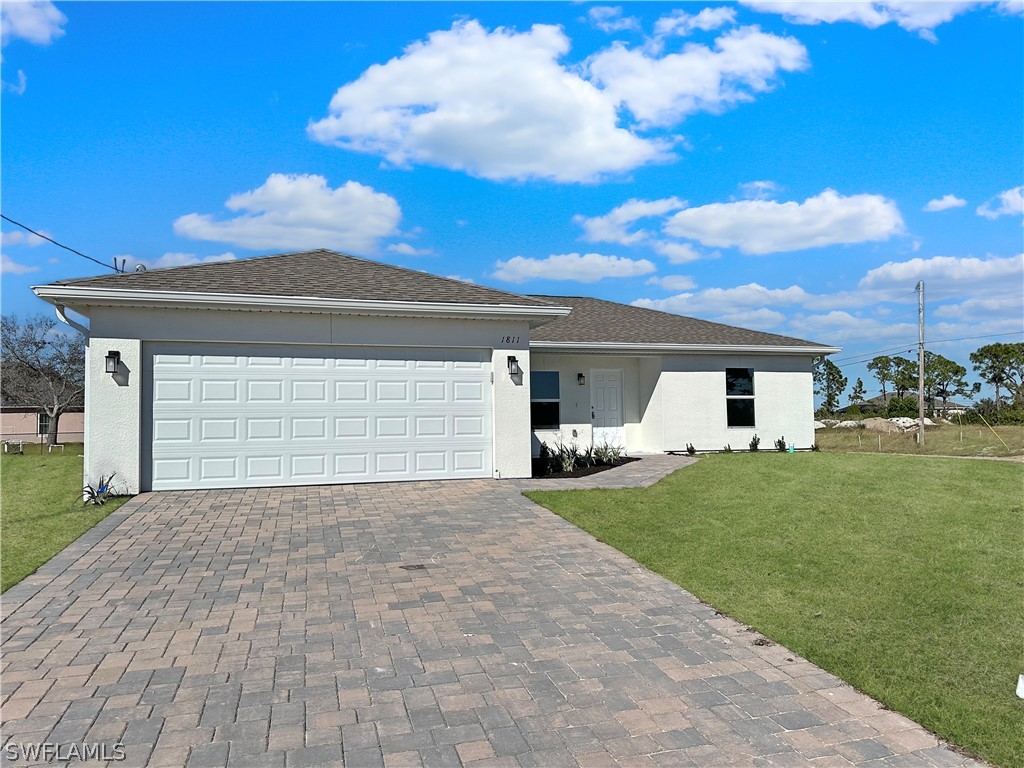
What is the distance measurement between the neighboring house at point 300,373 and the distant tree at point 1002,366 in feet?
128

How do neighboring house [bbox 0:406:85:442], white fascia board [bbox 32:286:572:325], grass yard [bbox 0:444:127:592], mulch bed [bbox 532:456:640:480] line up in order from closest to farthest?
grass yard [bbox 0:444:127:592], white fascia board [bbox 32:286:572:325], mulch bed [bbox 532:456:640:480], neighboring house [bbox 0:406:85:442]

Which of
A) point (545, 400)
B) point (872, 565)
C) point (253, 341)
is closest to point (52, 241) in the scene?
point (253, 341)

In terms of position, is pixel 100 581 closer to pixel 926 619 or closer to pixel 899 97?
pixel 926 619

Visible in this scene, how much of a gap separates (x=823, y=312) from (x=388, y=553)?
87.5ft

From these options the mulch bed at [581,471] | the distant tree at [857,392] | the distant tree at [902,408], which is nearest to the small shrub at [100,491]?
the mulch bed at [581,471]

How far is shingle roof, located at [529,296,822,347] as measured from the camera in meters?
15.5

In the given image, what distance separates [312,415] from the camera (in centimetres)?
1109

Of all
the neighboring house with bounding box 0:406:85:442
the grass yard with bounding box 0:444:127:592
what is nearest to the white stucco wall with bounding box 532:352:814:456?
the grass yard with bounding box 0:444:127:592

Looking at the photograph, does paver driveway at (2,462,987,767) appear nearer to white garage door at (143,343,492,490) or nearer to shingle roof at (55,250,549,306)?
white garage door at (143,343,492,490)

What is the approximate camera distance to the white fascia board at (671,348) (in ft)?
48.1

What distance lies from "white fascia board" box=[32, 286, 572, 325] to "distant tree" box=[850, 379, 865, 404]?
39.4 meters

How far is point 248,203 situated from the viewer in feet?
69.1

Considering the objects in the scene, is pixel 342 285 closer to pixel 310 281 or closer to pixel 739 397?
pixel 310 281

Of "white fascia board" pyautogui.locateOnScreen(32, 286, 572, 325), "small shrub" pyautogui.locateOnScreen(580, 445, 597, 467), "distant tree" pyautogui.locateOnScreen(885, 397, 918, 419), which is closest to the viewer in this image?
"white fascia board" pyautogui.locateOnScreen(32, 286, 572, 325)
